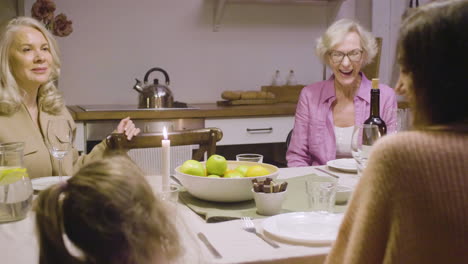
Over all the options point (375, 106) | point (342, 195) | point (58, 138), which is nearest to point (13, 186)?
point (58, 138)

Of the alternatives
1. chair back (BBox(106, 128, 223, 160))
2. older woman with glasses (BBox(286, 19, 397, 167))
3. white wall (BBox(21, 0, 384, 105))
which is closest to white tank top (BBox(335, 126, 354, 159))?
older woman with glasses (BBox(286, 19, 397, 167))

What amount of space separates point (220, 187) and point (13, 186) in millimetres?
502

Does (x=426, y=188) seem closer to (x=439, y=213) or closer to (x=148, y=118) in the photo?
(x=439, y=213)

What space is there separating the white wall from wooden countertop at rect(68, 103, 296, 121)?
0.34 m

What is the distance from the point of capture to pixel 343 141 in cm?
229

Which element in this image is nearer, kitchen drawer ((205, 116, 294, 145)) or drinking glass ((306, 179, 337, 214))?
drinking glass ((306, 179, 337, 214))

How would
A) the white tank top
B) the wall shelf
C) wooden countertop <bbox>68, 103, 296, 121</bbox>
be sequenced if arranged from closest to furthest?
the white tank top
wooden countertop <bbox>68, 103, 296, 121</bbox>
the wall shelf

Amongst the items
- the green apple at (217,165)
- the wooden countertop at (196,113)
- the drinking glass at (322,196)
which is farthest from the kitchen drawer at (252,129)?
the drinking glass at (322,196)

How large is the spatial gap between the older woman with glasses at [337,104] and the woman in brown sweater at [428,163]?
152cm

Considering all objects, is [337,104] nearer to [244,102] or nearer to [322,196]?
[244,102]

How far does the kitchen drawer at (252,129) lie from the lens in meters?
2.98

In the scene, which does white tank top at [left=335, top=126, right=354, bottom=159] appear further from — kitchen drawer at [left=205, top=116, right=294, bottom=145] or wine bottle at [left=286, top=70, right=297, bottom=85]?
wine bottle at [left=286, top=70, right=297, bottom=85]

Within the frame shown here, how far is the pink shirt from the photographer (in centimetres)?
234

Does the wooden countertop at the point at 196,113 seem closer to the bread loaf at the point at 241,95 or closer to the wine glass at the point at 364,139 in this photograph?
the bread loaf at the point at 241,95
